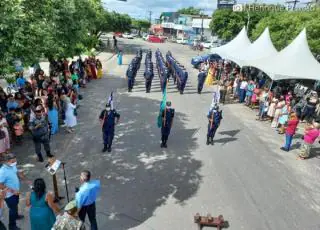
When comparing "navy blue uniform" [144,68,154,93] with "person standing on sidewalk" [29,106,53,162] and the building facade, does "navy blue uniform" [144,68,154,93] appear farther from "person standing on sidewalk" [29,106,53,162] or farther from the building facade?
the building facade

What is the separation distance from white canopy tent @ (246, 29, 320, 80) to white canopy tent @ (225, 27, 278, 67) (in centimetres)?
274

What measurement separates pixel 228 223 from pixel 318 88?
13.9 meters

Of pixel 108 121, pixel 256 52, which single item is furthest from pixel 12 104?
pixel 256 52

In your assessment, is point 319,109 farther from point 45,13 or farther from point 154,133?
point 45,13

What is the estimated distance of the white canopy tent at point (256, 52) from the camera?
59.3 ft

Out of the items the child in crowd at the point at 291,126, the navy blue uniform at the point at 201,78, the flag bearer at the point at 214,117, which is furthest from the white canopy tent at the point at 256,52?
the flag bearer at the point at 214,117

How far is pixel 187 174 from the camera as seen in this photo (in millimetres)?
8586

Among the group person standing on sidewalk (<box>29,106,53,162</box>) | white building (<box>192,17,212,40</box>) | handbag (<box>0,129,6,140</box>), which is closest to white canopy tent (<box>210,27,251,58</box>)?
person standing on sidewalk (<box>29,106,53,162</box>)

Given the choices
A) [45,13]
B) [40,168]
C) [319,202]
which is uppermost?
[45,13]

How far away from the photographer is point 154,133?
37.2 feet

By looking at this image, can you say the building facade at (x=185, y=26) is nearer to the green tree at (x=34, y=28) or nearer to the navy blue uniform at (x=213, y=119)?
the green tree at (x=34, y=28)

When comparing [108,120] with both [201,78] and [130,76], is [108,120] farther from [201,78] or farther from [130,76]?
[201,78]

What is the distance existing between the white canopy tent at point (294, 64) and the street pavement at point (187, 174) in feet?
8.05

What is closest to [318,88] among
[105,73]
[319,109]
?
[319,109]
